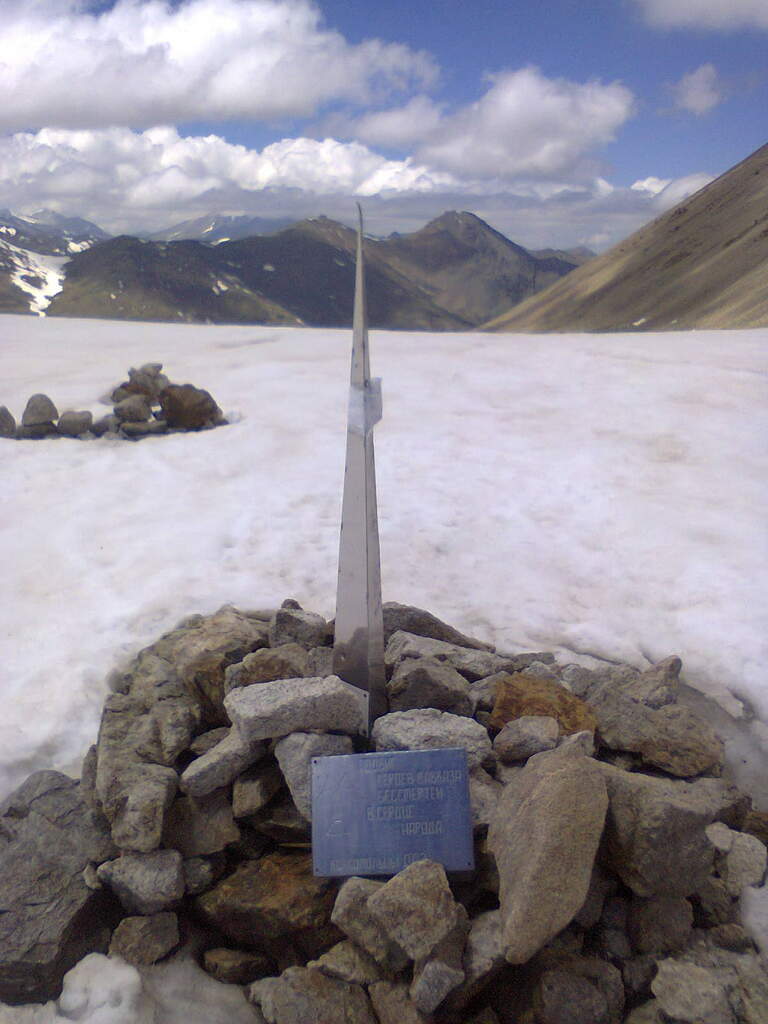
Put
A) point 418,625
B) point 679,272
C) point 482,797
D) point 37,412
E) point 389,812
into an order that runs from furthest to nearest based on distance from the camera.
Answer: point 679,272 → point 37,412 → point 418,625 → point 482,797 → point 389,812

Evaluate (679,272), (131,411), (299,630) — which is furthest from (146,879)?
(679,272)

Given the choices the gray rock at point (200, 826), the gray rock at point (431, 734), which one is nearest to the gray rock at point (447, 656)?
the gray rock at point (431, 734)

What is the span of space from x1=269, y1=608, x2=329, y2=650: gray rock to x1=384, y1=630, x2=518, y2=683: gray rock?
0.54 meters

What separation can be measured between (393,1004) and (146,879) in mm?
1502

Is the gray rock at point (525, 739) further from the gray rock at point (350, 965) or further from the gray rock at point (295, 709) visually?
the gray rock at point (350, 965)

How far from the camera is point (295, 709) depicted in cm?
447

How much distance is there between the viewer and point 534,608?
7809 millimetres

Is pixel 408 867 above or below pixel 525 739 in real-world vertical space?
below

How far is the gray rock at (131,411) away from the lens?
1342 cm

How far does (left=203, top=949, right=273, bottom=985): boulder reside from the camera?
4012 millimetres

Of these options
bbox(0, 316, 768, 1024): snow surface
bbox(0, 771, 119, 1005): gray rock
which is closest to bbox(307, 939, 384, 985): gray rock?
bbox(0, 316, 768, 1024): snow surface

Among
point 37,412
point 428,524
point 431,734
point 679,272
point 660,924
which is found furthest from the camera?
point 679,272

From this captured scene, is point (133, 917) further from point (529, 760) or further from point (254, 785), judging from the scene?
point (529, 760)

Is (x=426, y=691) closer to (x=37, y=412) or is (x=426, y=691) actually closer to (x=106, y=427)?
(x=106, y=427)
